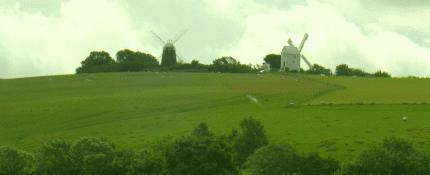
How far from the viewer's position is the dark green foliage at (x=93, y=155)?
33.5 meters

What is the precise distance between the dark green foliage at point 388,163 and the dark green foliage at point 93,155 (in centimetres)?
1744

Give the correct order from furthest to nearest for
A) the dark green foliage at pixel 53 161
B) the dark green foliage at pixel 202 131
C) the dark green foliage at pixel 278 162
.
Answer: the dark green foliage at pixel 202 131, the dark green foliage at pixel 53 161, the dark green foliage at pixel 278 162

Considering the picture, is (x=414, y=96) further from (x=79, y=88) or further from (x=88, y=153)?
(x=79, y=88)

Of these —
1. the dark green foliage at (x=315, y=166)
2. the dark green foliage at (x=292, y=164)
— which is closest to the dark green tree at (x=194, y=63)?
the dark green foliage at (x=292, y=164)

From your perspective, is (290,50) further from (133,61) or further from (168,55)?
(133,61)

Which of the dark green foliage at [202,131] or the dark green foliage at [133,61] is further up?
the dark green foliage at [133,61]

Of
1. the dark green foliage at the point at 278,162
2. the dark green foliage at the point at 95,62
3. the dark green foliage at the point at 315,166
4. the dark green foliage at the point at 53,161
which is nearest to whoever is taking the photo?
the dark green foliage at the point at 278,162

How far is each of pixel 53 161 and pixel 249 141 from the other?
1658 cm

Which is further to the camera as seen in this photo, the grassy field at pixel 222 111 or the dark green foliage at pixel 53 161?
the grassy field at pixel 222 111

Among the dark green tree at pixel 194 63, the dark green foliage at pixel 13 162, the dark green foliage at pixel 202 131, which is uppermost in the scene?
the dark green tree at pixel 194 63

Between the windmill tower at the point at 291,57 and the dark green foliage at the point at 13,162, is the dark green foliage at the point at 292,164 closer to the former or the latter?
the dark green foliage at the point at 13,162

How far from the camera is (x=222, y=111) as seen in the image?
60.2 meters

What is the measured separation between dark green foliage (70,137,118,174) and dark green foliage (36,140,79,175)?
63 cm

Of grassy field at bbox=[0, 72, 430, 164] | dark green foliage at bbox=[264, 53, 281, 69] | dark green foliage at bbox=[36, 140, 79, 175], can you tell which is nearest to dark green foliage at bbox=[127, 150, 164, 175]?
dark green foliage at bbox=[36, 140, 79, 175]
